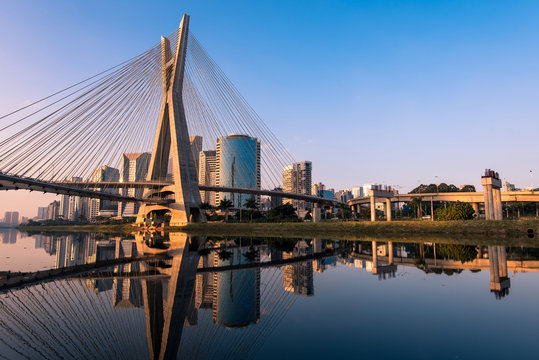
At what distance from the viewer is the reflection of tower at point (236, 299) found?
711 cm

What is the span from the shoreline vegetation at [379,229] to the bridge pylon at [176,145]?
4.23 metres

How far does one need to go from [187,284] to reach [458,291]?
8.65 meters

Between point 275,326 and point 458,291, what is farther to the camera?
point 458,291

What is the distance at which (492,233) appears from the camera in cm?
3412

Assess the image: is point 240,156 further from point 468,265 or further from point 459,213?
point 468,265

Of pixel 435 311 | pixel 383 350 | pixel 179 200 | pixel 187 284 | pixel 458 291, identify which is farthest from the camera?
pixel 179 200

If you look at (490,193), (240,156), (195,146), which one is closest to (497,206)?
(490,193)

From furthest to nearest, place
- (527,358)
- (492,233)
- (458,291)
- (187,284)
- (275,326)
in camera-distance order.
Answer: (492,233), (187,284), (458,291), (275,326), (527,358)

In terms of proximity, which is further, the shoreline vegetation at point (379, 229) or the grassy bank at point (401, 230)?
the shoreline vegetation at point (379, 229)

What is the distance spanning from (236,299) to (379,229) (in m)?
36.8

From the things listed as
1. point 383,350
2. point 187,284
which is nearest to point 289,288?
point 187,284

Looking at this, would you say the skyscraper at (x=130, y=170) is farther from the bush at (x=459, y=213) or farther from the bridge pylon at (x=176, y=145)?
the bush at (x=459, y=213)

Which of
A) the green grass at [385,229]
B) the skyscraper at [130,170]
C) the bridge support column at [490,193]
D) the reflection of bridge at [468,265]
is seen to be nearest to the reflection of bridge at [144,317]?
the reflection of bridge at [468,265]

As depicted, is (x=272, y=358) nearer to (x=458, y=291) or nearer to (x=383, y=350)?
(x=383, y=350)
